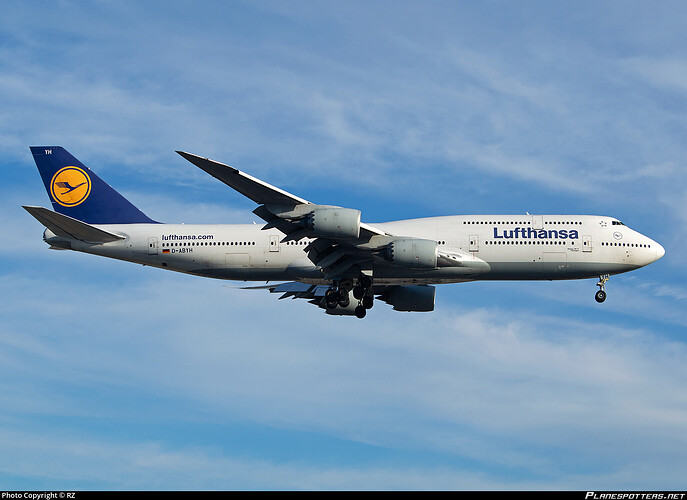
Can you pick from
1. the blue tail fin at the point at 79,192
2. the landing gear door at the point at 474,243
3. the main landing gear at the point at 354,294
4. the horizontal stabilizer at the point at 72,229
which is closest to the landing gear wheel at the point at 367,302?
the main landing gear at the point at 354,294

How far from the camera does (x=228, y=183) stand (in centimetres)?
3703

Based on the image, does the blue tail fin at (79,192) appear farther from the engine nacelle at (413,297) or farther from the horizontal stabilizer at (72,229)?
the engine nacelle at (413,297)

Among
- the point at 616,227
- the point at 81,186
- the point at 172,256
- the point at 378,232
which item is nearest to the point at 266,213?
the point at 378,232

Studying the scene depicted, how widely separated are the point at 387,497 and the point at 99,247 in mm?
28770

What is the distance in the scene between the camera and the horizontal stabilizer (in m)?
44.1

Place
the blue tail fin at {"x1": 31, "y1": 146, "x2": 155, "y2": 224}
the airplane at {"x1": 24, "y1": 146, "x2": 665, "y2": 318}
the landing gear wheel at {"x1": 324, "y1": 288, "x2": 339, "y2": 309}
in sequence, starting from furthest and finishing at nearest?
the blue tail fin at {"x1": 31, "y1": 146, "x2": 155, "y2": 224} → the landing gear wheel at {"x1": 324, "y1": 288, "x2": 339, "y2": 309} → the airplane at {"x1": 24, "y1": 146, "x2": 665, "y2": 318}

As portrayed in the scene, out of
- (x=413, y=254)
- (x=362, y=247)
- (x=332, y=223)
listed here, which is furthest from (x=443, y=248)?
(x=332, y=223)

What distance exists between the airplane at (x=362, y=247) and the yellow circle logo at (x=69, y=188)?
6 cm

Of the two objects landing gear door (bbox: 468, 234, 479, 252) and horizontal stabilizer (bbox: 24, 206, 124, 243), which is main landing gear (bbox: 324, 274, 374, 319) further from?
horizontal stabilizer (bbox: 24, 206, 124, 243)

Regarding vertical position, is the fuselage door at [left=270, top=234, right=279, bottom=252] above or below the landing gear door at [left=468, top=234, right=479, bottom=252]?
above

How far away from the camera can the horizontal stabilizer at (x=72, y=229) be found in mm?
44094

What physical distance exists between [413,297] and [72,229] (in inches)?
790

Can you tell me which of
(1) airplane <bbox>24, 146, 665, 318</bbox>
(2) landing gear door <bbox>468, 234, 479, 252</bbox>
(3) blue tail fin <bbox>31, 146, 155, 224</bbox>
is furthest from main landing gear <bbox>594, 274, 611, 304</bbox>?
(3) blue tail fin <bbox>31, 146, 155, 224</bbox>

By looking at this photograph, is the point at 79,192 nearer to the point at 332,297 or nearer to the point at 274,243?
the point at 274,243
